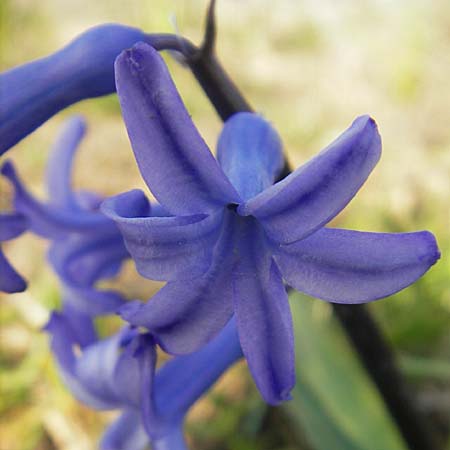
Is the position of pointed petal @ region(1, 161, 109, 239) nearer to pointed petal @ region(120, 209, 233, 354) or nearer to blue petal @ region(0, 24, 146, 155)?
blue petal @ region(0, 24, 146, 155)

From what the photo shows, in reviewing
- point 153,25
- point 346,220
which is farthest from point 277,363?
Result: point 153,25

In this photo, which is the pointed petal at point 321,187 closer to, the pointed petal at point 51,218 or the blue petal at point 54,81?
the blue petal at point 54,81

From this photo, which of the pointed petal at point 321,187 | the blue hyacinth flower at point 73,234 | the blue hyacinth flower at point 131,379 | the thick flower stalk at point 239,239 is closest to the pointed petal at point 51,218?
the blue hyacinth flower at point 73,234

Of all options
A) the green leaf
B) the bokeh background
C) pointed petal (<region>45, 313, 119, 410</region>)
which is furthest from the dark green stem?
pointed petal (<region>45, 313, 119, 410</region>)

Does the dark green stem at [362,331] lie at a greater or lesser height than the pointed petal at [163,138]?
lesser

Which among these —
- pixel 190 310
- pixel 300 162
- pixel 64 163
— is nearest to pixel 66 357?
pixel 64 163

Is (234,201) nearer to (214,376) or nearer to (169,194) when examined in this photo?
(169,194)

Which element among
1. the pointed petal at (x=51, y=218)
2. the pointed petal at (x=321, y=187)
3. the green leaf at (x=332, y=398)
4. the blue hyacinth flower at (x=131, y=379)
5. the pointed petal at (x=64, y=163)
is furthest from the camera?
the green leaf at (x=332, y=398)
